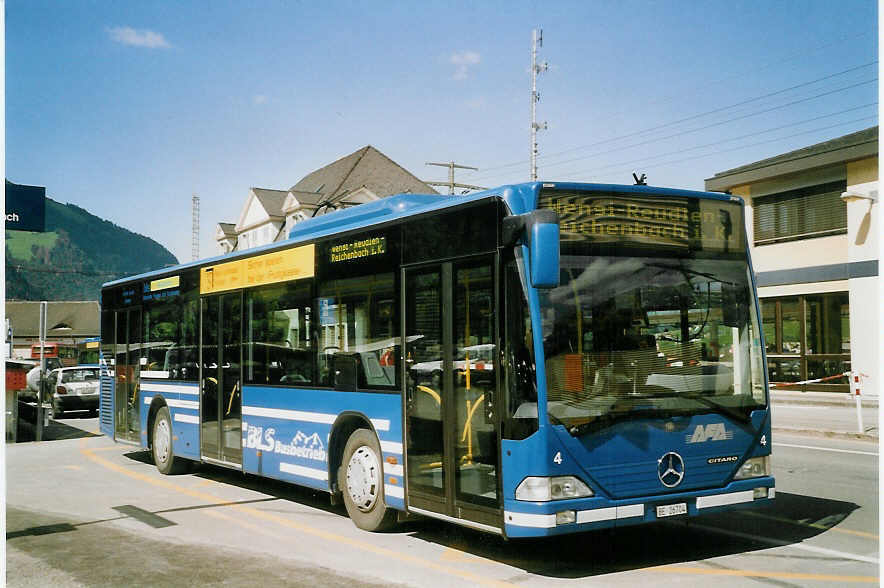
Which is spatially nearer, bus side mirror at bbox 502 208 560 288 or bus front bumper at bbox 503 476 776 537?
bus side mirror at bbox 502 208 560 288

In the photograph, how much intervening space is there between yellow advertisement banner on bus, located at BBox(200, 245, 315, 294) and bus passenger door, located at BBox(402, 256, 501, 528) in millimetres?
2314

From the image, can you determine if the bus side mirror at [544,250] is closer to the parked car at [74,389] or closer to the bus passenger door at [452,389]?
the bus passenger door at [452,389]

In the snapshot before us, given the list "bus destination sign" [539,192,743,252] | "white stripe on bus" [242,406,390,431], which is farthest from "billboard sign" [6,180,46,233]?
"bus destination sign" [539,192,743,252]

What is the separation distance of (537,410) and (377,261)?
111 inches

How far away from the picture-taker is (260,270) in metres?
11.5

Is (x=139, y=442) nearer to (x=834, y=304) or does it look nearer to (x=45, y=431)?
(x=45, y=431)

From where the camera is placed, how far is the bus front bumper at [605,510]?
6.79m

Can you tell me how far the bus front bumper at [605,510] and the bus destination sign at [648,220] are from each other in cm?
199

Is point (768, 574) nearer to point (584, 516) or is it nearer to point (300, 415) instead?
point (584, 516)

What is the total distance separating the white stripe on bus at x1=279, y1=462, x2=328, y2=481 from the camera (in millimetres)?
9797

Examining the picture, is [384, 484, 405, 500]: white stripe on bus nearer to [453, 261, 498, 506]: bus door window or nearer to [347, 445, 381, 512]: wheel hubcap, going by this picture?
[347, 445, 381, 512]: wheel hubcap

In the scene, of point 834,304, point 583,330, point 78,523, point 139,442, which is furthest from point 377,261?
point 834,304

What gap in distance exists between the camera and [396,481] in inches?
336

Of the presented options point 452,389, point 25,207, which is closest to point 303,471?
point 452,389
